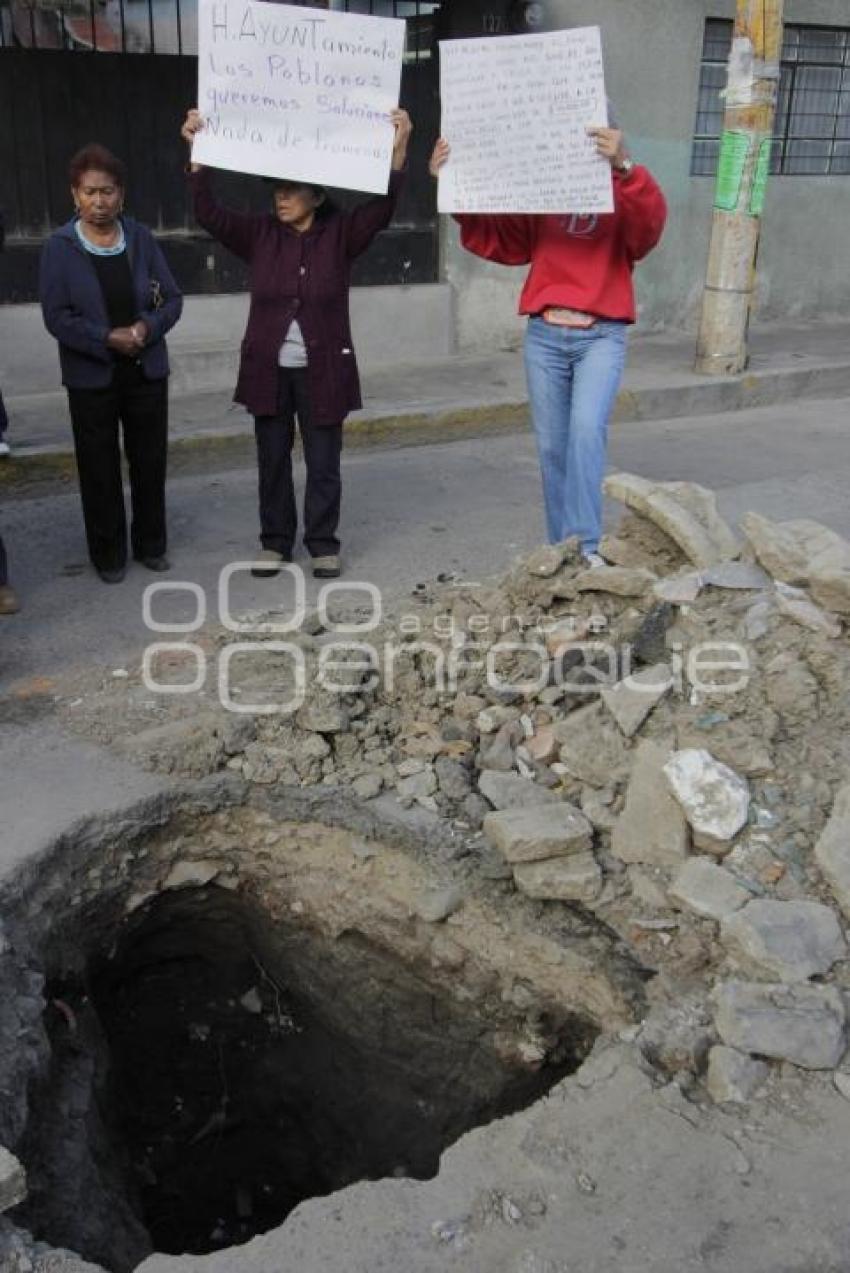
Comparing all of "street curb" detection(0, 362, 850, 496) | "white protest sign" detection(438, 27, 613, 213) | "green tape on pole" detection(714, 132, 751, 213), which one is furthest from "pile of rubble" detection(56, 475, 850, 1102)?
"green tape on pole" detection(714, 132, 751, 213)

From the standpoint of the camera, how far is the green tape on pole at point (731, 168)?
797 cm

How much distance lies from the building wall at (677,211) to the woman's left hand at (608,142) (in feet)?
16.7

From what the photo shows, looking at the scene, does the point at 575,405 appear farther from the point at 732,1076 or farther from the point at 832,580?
the point at 732,1076

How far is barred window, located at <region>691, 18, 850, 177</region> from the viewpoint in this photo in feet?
33.7

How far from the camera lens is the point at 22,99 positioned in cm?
724

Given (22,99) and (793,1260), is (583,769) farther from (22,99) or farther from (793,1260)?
(22,99)

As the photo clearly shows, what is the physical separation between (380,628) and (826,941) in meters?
2.16

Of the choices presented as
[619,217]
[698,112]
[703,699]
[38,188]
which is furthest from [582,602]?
[698,112]

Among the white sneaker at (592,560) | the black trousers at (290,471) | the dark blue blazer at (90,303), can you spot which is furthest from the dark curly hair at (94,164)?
the white sneaker at (592,560)

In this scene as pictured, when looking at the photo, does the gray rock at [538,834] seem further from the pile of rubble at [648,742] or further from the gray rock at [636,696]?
the gray rock at [636,696]

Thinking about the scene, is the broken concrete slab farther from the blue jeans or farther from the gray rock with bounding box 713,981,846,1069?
the gray rock with bounding box 713,981,846,1069

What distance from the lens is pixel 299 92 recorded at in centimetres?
424

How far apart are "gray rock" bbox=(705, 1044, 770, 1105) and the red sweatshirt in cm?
283

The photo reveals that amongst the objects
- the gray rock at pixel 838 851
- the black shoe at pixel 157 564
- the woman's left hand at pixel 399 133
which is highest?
the woman's left hand at pixel 399 133
